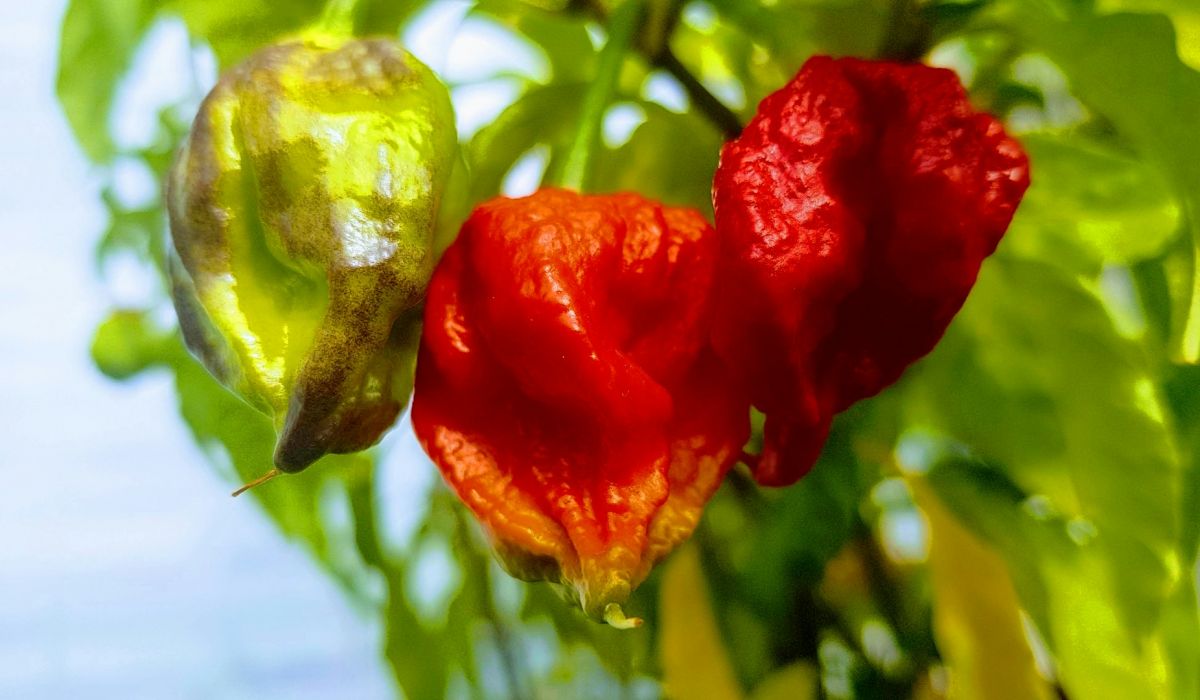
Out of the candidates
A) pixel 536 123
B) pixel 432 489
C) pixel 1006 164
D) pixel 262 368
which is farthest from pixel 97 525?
pixel 1006 164

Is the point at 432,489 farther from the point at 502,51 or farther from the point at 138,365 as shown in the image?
the point at 502,51

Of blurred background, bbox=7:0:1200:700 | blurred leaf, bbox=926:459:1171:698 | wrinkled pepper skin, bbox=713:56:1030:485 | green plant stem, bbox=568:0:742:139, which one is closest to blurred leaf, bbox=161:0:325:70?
blurred background, bbox=7:0:1200:700

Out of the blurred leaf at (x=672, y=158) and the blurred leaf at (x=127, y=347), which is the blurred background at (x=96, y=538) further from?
the blurred leaf at (x=672, y=158)

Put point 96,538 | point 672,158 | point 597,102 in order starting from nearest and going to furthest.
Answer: point 597,102, point 672,158, point 96,538

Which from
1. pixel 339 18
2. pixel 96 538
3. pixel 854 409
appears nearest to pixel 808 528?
pixel 854 409

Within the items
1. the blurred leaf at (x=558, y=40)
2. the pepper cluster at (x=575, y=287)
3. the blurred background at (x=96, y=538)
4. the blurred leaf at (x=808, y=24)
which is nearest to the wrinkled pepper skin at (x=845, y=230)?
the pepper cluster at (x=575, y=287)

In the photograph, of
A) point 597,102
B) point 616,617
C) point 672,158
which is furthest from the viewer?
point 672,158

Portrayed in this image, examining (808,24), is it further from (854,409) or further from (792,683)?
(792,683)
